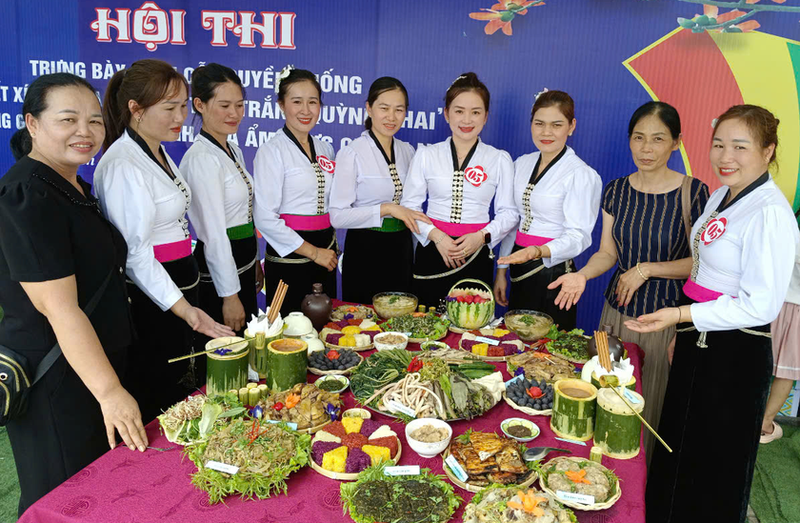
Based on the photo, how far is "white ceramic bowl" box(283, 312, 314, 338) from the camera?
221cm

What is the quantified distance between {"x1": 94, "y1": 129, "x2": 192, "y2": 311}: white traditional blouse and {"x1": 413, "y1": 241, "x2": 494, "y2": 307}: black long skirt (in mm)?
1466

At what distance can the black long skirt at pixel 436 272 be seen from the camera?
330cm

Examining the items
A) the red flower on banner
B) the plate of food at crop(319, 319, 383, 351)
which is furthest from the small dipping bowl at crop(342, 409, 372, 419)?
the red flower on banner

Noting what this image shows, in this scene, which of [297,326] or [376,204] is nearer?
[297,326]

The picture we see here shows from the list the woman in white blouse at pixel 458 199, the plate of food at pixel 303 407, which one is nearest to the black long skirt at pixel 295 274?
the woman in white blouse at pixel 458 199

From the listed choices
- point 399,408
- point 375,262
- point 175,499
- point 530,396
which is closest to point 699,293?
point 530,396

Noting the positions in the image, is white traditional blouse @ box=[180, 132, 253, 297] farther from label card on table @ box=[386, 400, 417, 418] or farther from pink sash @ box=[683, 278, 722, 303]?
pink sash @ box=[683, 278, 722, 303]

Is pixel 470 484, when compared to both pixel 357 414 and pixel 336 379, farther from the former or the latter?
pixel 336 379

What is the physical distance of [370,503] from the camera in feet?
4.36

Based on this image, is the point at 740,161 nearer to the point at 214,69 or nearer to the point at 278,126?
the point at 214,69

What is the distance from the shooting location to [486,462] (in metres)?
1.50

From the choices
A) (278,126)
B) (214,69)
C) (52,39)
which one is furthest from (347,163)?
(52,39)

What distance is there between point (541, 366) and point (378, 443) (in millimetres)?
768

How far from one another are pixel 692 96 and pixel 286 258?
2660 mm
